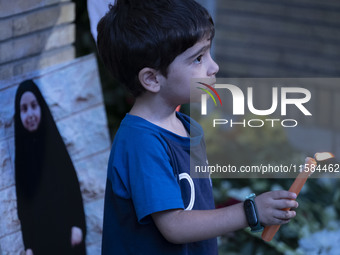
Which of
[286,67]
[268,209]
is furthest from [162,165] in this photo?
[286,67]

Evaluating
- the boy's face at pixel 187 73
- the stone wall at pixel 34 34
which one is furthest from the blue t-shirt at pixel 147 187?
the stone wall at pixel 34 34

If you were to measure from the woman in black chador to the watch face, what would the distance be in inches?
40.7

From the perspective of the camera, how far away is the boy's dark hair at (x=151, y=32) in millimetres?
1346

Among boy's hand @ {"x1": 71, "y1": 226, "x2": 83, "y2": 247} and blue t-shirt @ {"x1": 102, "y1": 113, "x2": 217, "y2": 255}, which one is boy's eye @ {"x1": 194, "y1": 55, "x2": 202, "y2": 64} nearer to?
blue t-shirt @ {"x1": 102, "y1": 113, "x2": 217, "y2": 255}

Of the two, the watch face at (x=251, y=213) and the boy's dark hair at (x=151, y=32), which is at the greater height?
the boy's dark hair at (x=151, y=32)

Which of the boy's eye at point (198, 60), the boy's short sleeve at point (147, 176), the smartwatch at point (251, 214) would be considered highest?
the boy's eye at point (198, 60)

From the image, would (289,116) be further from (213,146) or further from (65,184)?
(65,184)

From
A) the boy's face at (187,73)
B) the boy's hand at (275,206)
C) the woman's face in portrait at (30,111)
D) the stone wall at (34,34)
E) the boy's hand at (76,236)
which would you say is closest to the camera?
the boy's hand at (275,206)

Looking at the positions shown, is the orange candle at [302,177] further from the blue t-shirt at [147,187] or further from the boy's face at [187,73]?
the boy's face at [187,73]

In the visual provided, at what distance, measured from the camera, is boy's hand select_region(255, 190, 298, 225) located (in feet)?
4.09

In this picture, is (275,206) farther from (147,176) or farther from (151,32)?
(151,32)

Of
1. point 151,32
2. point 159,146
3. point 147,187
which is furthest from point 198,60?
point 147,187

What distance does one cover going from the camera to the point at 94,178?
236 centimetres

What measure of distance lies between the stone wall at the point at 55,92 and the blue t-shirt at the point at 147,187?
0.65 meters
